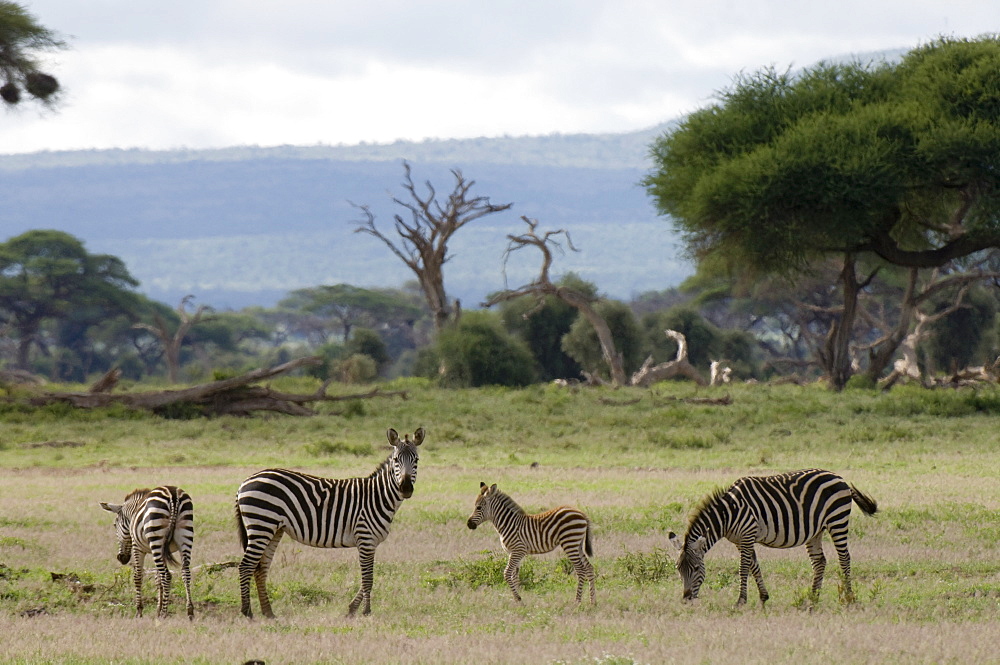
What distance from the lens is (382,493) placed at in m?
9.08

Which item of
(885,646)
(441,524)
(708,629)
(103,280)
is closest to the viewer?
(885,646)

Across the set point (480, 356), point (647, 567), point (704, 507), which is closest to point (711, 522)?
point (704, 507)

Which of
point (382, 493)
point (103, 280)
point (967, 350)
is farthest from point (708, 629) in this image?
point (103, 280)

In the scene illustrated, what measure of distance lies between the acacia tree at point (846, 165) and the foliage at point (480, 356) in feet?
30.6

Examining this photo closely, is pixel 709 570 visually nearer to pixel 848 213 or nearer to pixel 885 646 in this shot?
pixel 885 646

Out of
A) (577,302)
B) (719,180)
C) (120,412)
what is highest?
(719,180)

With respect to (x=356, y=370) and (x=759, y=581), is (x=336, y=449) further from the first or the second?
(x=356, y=370)

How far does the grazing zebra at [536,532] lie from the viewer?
9.34 metres

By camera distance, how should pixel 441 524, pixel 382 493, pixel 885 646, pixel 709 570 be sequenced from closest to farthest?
pixel 885 646
pixel 382 493
pixel 709 570
pixel 441 524

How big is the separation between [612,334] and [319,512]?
3546 centimetres

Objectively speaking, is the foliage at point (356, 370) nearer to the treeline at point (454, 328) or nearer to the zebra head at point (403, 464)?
the treeline at point (454, 328)

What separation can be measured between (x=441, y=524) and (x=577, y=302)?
24123mm

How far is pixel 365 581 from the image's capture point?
8.90 meters

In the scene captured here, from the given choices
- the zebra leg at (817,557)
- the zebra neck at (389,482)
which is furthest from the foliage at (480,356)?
the zebra neck at (389,482)
